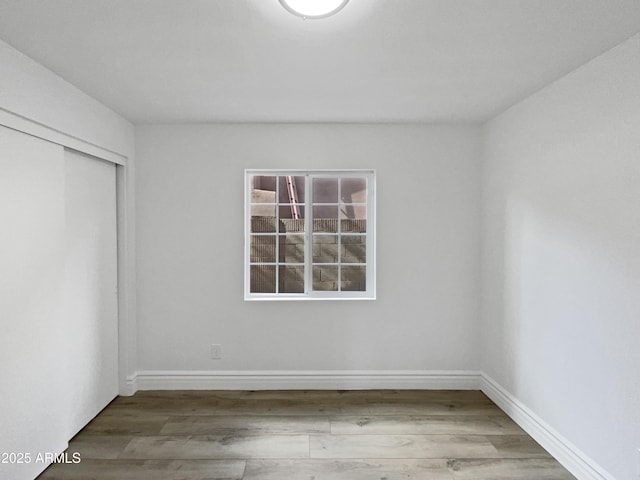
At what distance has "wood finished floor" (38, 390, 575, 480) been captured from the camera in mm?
2670

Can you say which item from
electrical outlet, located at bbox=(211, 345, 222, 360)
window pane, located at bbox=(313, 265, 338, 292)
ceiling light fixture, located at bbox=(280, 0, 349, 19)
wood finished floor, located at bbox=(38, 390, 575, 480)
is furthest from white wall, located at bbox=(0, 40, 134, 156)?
wood finished floor, located at bbox=(38, 390, 575, 480)

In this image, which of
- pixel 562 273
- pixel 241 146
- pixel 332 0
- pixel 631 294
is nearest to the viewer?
pixel 332 0

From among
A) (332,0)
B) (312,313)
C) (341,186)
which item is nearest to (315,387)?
(312,313)

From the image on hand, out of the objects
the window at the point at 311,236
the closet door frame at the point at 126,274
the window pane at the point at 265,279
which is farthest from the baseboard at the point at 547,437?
the closet door frame at the point at 126,274

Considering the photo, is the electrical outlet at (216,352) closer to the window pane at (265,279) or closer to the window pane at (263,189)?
the window pane at (265,279)

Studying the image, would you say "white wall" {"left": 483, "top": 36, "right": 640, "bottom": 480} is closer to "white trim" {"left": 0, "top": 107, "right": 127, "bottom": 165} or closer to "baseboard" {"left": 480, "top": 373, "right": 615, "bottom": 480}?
"baseboard" {"left": 480, "top": 373, "right": 615, "bottom": 480}

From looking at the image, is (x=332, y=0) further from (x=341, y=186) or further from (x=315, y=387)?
(x=315, y=387)

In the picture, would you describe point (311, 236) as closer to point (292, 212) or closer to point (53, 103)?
point (292, 212)

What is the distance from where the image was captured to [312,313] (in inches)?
159

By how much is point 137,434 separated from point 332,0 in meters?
3.08

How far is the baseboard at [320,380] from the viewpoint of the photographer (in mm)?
4012

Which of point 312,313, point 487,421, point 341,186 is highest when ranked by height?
point 341,186

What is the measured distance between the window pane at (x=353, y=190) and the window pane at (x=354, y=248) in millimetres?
355

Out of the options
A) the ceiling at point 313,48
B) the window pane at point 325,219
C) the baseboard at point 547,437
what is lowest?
the baseboard at point 547,437
